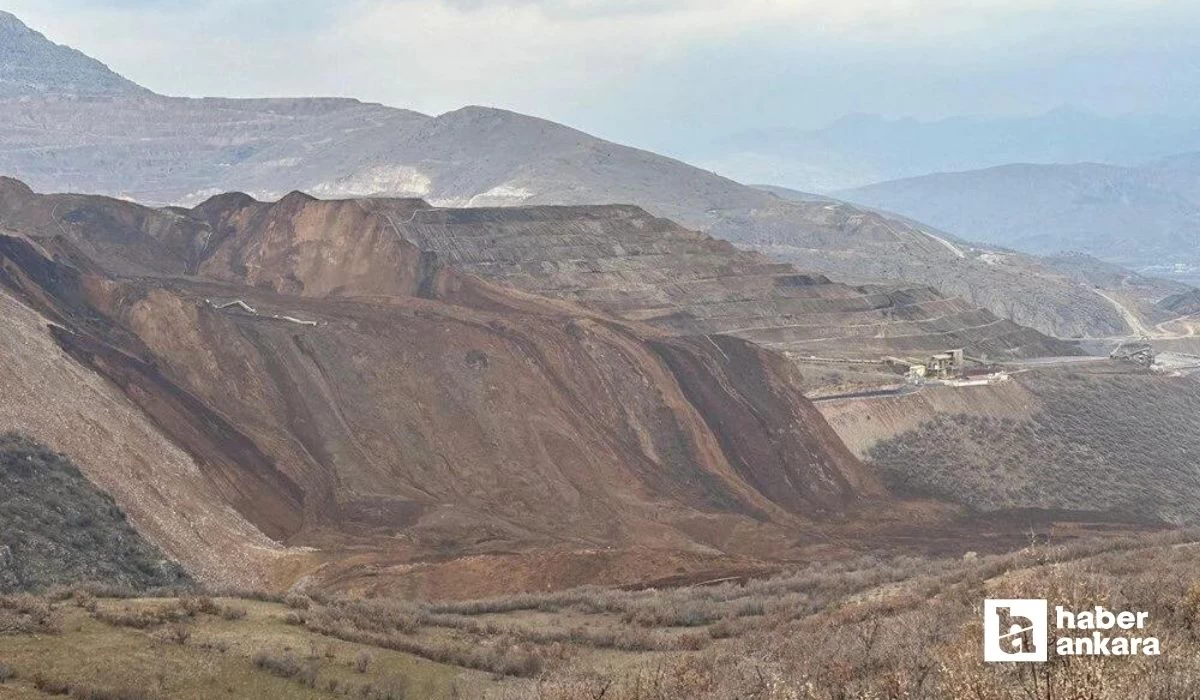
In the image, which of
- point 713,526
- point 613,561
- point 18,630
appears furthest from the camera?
point 713,526

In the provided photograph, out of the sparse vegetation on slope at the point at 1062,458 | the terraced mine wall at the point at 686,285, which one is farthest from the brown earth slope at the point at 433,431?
the terraced mine wall at the point at 686,285

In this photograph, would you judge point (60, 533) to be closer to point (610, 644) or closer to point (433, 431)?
point (610, 644)

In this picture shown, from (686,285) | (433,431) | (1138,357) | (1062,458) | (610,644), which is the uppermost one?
(686,285)

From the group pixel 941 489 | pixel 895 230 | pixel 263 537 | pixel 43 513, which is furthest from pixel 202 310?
pixel 895 230

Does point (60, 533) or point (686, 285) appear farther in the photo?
point (686, 285)

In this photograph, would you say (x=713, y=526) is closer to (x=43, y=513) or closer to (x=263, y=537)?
(x=263, y=537)

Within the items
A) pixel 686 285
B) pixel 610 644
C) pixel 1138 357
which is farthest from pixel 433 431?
pixel 1138 357

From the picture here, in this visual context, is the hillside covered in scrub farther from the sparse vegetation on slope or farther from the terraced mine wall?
the terraced mine wall
